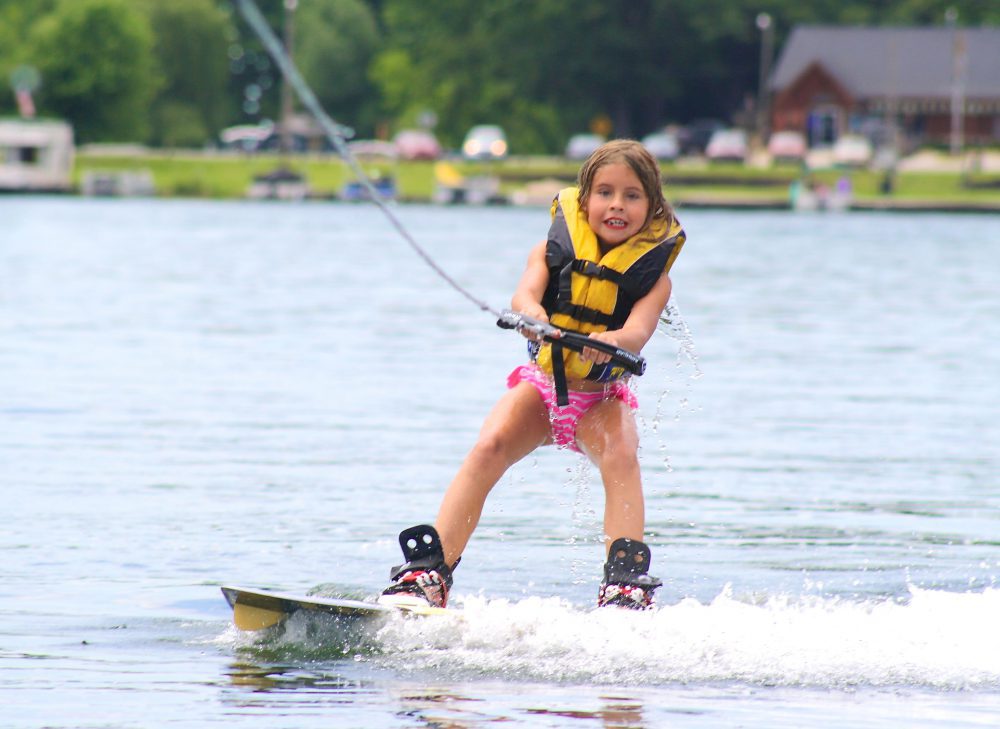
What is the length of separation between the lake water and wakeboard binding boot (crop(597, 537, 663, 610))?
6 centimetres

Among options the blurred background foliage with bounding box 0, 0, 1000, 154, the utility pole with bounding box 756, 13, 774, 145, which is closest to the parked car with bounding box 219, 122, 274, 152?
the blurred background foliage with bounding box 0, 0, 1000, 154

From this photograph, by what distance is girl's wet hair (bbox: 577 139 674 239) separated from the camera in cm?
683

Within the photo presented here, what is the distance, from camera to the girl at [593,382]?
6.80 metres

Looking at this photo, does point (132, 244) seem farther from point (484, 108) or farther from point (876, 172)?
point (484, 108)

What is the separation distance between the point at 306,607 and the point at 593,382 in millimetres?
1219

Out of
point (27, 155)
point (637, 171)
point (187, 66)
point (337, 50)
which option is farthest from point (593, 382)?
point (337, 50)

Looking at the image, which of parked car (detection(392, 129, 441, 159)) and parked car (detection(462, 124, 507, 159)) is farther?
parked car (detection(392, 129, 441, 159))

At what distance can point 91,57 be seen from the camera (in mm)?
80500

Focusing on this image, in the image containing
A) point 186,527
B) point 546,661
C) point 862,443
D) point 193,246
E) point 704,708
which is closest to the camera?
point 704,708

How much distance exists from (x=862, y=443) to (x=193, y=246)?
93.4 feet

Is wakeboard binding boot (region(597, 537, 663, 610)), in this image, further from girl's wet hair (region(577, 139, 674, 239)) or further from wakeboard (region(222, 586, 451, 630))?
girl's wet hair (region(577, 139, 674, 239))

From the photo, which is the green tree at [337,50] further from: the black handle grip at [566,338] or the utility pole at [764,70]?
the black handle grip at [566,338]

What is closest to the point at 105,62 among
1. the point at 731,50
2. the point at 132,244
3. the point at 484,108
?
the point at 484,108

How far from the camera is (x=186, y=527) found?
9.13 metres
